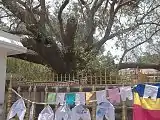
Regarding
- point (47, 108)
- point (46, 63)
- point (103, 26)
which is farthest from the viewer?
point (103, 26)

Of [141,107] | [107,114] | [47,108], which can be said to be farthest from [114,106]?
[47,108]

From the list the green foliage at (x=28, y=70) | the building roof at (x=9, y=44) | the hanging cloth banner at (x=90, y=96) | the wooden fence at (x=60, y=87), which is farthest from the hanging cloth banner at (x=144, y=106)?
the green foliage at (x=28, y=70)

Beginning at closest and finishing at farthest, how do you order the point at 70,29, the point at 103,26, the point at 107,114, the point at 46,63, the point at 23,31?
the point at 107,114, the point at 70,29, the point at 46,63, the point at 23,31, the point at 103,26

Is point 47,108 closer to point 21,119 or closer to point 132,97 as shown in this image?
point 21,119

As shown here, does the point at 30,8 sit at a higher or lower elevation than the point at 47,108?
higher

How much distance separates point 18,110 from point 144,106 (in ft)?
10.7

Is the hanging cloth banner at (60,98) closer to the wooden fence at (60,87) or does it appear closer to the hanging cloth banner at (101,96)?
the wooden fence at (60,87)

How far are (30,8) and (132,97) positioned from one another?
29.5 ft

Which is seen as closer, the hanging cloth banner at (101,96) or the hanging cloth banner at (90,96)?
the hanging cloth banner at (101,96)

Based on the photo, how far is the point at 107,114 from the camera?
715 cm

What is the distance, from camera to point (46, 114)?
25.3 ft

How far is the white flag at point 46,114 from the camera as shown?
764 centimetres

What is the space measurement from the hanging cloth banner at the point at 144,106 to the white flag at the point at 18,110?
9.44 feet

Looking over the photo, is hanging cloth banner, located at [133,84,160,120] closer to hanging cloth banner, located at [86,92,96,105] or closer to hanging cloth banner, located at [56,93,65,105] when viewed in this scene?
hanging cloth banner, located at [86,92,96,105]
